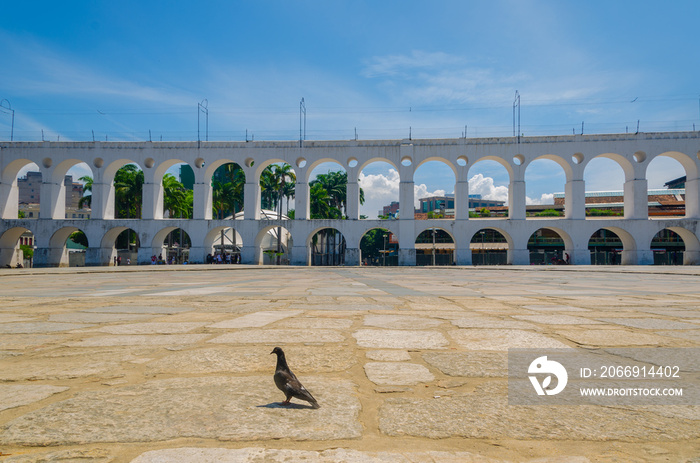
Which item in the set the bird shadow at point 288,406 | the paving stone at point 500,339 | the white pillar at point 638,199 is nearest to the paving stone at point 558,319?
the paving stone at point 500,339

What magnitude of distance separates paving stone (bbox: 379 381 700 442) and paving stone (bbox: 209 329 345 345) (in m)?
1.44

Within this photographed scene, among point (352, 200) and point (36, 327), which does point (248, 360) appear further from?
point (352, 200)

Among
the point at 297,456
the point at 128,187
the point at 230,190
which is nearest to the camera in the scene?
the point at 297,456

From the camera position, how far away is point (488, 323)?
4121 millimetres

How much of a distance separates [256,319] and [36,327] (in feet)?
6.35

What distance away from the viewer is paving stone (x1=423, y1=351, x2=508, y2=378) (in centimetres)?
240

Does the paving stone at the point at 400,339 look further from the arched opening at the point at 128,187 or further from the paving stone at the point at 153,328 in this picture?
the arched opening at the point at 128,187

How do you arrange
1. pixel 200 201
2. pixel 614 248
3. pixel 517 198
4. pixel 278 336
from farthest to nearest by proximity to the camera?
pixel 614 248 → pixel 200 201 → pixel 517 198 → pixel 278 336

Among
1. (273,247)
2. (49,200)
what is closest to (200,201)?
(49,200)

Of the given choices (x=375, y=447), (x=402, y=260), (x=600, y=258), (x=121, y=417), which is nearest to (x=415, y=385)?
(x=375, y=447)

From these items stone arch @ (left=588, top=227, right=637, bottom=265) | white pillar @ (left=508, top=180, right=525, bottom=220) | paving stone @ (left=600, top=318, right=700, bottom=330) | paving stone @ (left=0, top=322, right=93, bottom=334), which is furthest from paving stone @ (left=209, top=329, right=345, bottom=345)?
stone arch @ (left=588, top=227, right=637, bottom=265)

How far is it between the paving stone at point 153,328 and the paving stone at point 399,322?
5.26 feet

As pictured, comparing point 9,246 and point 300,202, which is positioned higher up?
point 300,202

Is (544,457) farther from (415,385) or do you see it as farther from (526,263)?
(526,263)
